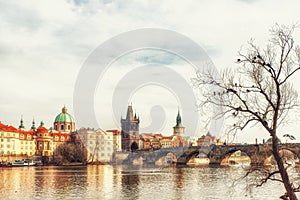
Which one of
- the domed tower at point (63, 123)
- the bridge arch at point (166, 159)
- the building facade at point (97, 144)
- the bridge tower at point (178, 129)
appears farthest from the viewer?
the bridge tower at point (178, 129)

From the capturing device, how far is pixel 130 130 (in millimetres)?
91938

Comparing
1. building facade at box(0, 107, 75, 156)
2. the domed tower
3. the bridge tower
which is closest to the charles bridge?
building facade at box(0, 107, 75, 156)

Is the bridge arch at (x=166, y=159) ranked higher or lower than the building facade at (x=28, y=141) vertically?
lower

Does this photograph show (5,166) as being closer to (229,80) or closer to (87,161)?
(87,161)

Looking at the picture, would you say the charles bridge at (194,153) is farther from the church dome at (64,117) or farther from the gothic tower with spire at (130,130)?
the church dome at (64,117)

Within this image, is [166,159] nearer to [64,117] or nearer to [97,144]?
[97,144]

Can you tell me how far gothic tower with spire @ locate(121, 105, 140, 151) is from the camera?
87.7m

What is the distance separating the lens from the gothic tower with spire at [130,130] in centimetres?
8766

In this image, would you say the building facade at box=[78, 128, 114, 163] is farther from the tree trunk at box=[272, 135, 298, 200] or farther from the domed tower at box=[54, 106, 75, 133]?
the tree trunk at box=[272, 135, 298, 200]

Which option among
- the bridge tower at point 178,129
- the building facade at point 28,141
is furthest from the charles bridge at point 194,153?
the bridge tower at point 178,129

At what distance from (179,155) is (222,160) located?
6182 mm

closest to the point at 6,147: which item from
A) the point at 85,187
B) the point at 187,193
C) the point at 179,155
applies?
the point at 179,155

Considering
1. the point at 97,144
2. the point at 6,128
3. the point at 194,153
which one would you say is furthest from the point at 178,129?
the point at 6,128

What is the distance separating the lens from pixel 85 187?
80.6 ft
